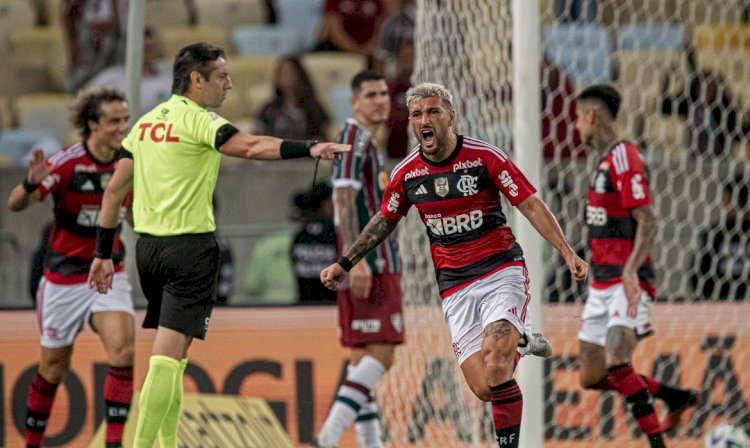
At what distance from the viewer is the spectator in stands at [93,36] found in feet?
42.2

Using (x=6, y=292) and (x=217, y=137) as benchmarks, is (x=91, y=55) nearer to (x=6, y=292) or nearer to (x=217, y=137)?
(x=6, y=292)

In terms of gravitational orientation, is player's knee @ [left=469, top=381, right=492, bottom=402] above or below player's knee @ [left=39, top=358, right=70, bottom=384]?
above

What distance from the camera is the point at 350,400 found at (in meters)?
7.43

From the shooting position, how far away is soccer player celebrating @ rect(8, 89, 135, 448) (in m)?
7.57

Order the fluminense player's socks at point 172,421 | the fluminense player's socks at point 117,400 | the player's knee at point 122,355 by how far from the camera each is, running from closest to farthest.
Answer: the fluminense player's socks at point 172,421, the fluminense player's socks at point 117,400, the player's knee at point 122,355

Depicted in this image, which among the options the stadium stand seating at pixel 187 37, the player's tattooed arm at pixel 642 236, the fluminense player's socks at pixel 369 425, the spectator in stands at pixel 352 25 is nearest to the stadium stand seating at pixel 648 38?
the spectator in stands at pixel 352 25

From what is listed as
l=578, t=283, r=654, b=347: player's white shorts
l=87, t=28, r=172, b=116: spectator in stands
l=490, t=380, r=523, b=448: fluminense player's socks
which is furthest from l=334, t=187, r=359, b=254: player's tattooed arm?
l=87, t=28, r=172, b=116: spectator in stands

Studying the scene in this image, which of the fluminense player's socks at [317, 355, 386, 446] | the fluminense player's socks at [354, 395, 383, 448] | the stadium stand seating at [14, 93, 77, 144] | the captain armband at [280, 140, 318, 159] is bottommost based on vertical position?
the fluminense player's socks at [354, 395, 383, 448]

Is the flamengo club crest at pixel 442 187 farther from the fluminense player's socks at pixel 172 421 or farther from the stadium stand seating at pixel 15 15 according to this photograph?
the stadium stand seating at pixel 15 15

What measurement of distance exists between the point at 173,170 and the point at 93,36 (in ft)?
23.2

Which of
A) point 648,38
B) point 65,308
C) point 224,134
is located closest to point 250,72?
point 648,38

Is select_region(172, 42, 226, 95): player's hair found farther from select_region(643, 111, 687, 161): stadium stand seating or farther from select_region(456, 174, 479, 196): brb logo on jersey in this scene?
select_region(643, 111, 687, 161): stadium stand seating

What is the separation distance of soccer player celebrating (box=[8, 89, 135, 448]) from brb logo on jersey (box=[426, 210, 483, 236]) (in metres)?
2.27

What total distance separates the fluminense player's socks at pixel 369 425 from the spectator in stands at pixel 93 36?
20.6 feet
